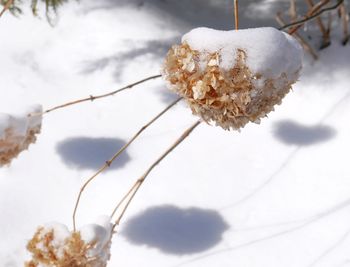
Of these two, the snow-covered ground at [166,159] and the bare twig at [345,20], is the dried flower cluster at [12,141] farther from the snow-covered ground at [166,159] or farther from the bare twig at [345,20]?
the bare twig at [345,20]

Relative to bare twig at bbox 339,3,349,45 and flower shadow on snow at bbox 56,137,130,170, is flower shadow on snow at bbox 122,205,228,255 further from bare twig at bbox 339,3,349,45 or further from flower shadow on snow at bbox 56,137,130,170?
bare twig at bbox 339,3,349,45

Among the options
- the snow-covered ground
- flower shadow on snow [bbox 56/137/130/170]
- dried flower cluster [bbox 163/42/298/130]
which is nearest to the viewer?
dried flower cluster [bbox 163/42/298/130]

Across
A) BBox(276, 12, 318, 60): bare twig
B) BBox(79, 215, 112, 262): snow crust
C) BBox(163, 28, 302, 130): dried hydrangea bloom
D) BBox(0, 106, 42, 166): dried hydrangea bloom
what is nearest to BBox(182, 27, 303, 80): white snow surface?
BBox(163, 28, 302, 130): dried hydrangea bloom

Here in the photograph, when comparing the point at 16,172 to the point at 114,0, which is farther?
the point at 114,0

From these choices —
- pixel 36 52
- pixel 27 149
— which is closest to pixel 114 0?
pixel 36 52

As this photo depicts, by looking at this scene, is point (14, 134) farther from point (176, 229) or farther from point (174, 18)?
point (174, 18)

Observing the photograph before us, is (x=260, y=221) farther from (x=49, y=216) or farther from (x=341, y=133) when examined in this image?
(x=49, y=216)

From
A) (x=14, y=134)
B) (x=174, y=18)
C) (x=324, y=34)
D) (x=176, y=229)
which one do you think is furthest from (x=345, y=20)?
(x=14, y=134)
